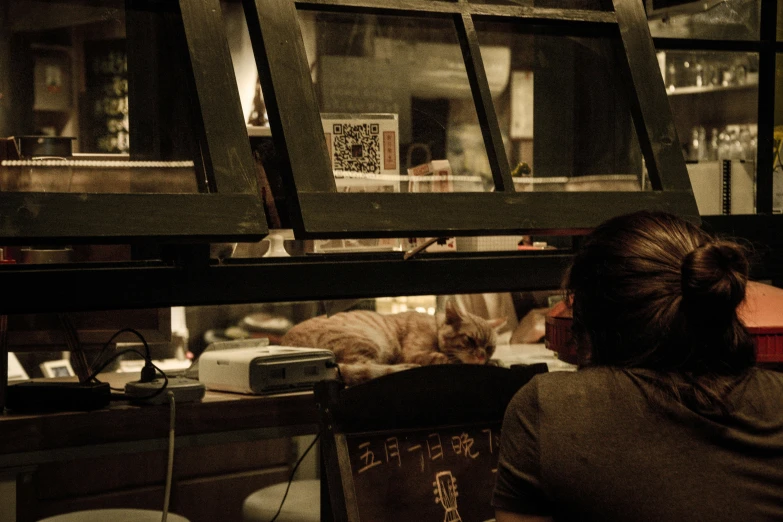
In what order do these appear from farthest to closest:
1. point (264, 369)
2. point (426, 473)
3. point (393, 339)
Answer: point (393, 339)
point (264, 369)
point (426, 473)

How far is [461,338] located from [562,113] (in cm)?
75

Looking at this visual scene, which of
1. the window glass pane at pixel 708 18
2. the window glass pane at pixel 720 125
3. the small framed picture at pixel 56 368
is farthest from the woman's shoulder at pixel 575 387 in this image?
the small framed picture at pixel 56 368

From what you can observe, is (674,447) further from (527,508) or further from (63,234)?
(63,234)

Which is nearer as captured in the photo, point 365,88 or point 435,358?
point 365,88

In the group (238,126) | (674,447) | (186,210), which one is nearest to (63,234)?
(186,210)

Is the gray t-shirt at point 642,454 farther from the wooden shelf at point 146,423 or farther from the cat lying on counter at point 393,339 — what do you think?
the cat lying on counter at point 393,339

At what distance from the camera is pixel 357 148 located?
1811 mm

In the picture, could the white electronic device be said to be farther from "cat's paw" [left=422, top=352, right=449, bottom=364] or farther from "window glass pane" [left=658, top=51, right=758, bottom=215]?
"window glass pane" [left=658, top=51, right=758, bottom=215]

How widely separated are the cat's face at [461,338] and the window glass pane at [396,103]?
70cm

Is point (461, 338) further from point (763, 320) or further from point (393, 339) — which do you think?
point (763, 320)

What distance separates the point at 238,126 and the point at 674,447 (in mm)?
869

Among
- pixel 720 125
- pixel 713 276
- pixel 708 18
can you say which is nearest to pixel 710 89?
pixel 720 125

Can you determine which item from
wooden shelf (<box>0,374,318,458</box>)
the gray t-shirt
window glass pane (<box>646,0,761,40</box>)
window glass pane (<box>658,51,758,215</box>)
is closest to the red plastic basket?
the gray t-shirt

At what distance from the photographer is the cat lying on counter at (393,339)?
7.37ft
